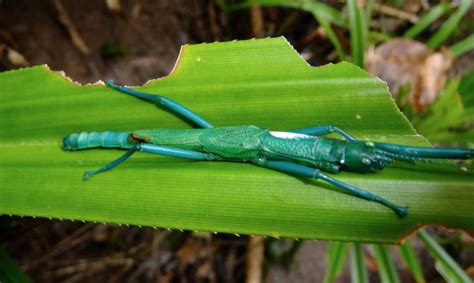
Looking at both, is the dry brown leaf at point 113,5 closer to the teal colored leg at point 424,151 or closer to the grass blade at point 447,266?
the teal colored leg at point 424,151

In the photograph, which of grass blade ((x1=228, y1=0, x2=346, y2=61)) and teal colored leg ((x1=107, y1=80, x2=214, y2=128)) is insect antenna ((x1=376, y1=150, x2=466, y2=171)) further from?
grass blade ((x1=228, y1=0, x2=346, y2=61))

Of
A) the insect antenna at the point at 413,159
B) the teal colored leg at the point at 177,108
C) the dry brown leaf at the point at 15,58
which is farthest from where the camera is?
the dry brown leaf at the point at 15,58

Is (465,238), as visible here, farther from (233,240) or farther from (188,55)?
(188,55)

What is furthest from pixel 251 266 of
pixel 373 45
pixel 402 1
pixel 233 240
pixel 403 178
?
pixel 402 1

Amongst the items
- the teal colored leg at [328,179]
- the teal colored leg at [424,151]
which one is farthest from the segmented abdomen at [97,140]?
the teal colored leg at [424,151]

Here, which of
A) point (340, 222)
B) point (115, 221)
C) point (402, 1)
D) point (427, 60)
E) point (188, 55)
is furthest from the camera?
point (402, 1)

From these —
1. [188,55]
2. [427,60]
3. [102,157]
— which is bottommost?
[102,157]

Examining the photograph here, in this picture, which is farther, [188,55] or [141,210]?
[188,55]

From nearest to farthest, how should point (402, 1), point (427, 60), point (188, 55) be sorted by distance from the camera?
point (188, 55), point (427, 60), point (402, 1)
